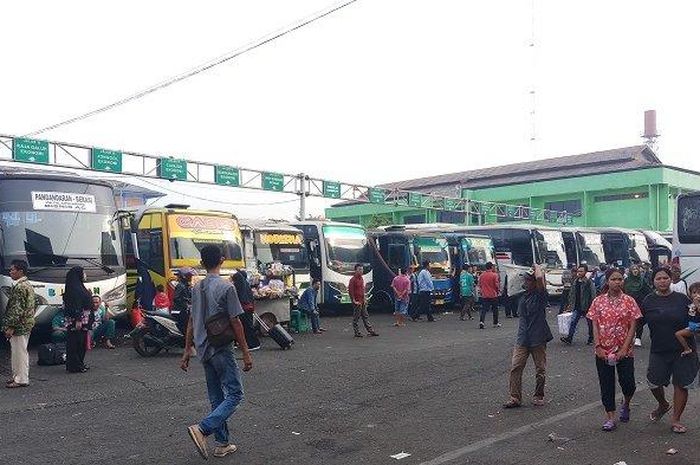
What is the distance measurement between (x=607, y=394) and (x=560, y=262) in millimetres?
21644

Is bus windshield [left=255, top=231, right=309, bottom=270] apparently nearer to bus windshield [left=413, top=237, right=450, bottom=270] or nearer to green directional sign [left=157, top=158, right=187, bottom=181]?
bus windshield [left=413, top=237, right=450, bottom=270]

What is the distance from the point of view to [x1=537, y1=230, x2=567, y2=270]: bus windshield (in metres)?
27.0

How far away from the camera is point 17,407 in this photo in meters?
8.06

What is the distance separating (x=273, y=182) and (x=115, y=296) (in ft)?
68.0

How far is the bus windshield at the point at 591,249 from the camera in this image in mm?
29953

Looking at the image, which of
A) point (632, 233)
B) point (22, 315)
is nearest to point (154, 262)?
point (22, 315)

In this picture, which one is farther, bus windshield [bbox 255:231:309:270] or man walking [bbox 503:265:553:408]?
bus windshield [bbox 255:231:309:270]

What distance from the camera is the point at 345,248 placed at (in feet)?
72.7

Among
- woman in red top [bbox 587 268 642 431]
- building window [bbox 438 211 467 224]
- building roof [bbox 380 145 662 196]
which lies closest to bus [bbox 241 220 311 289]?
woman in red top [bbox 587 268 642 431]

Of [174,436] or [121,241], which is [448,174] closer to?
[121,241]

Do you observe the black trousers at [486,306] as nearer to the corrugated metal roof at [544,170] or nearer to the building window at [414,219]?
the corrugated metal roof at [544,170]

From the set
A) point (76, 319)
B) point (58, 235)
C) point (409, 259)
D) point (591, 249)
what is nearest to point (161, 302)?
point (58, 235)

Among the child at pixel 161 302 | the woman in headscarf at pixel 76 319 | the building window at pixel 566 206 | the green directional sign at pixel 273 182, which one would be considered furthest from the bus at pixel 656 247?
the woman in headscarf at pixel 76 319

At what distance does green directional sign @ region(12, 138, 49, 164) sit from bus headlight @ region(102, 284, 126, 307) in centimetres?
1263
